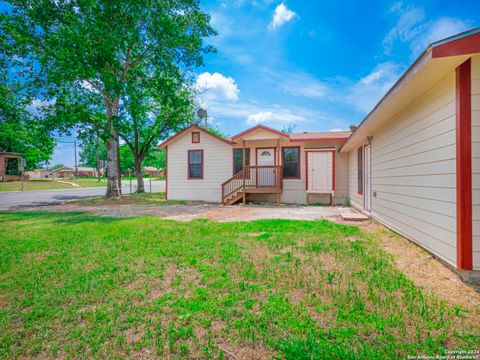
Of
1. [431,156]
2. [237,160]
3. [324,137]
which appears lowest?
[431,156]

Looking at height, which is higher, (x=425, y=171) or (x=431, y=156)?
(x=431, y=156)

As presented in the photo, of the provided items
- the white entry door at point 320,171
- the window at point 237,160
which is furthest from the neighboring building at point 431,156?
the window at point 237,160

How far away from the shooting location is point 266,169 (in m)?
11.9

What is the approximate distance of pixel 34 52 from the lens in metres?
11.7

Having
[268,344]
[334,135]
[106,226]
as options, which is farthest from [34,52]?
[268,344]

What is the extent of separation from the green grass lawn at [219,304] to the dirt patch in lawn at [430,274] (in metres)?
0.18

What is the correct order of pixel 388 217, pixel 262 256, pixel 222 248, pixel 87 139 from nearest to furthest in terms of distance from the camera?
pixel 262 256
pixel 222 248
pixel 388 217
pixel 87 139

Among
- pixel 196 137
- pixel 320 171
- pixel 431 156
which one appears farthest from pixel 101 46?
pixel 431 156

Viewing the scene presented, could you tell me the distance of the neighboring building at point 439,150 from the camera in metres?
2.85

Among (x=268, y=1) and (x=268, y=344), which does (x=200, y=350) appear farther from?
(x=268, y=1)

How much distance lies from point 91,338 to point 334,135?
12047 millimetres

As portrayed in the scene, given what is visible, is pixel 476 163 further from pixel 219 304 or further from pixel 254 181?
pixel 254 181

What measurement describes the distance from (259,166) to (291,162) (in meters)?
1.83

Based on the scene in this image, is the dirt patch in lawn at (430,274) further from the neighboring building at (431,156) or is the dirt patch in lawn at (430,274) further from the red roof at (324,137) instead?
the red roof at (324,137)
